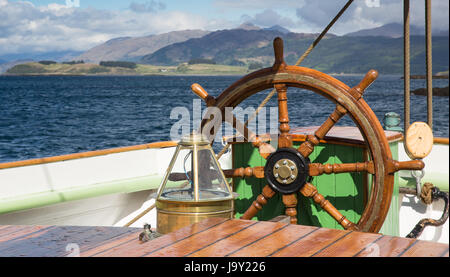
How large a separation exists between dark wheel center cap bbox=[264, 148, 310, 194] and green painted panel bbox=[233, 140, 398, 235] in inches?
Result: 7.6

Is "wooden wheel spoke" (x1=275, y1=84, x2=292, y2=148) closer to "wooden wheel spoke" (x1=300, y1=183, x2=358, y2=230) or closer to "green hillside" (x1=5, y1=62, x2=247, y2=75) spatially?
"wooden wheel spoke" (x1=300, y1=183, x2=358, y2=230)

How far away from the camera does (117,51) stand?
449 feet

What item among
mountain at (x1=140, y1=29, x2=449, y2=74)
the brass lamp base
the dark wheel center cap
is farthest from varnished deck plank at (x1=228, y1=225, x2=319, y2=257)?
mountain at (x1=140, y1=29, x2=449, y2=74)

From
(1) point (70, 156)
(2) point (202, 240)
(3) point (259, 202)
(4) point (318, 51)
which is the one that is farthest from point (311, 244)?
(4) point (318, 51)

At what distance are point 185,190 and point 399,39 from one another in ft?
347

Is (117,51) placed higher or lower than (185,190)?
higher

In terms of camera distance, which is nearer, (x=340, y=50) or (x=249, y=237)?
(x=249, y=237)

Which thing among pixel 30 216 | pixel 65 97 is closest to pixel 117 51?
pixel 65 97

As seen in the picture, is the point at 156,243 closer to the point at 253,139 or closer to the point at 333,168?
the point at 333,168

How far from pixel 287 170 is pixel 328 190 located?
0.94 feet

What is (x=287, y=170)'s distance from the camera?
251cm

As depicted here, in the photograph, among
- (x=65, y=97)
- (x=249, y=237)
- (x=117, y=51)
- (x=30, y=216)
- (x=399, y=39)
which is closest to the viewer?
(x=249, y=237)
